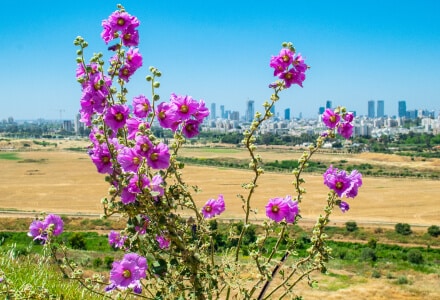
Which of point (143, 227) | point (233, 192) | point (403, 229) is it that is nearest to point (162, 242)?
point (143, 227)

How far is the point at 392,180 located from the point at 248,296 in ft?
196

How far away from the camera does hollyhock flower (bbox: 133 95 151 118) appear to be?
2061 mm

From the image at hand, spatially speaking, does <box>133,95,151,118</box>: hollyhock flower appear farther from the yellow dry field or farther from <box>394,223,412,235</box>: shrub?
the yellow dry field

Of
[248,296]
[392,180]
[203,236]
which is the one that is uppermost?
[203,236]

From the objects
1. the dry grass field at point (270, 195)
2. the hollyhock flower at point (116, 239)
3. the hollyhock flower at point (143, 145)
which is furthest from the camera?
the dry grass field at point (270, 195)

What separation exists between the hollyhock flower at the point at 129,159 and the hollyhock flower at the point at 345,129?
991 mm

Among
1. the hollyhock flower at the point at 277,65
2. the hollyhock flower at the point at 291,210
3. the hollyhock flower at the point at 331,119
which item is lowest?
the hollyhock flower at the point at 291,210

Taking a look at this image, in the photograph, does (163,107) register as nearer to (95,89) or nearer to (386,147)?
(95,89)

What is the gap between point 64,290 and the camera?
383 centimetres

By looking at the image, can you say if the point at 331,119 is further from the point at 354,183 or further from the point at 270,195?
the point at 270,195

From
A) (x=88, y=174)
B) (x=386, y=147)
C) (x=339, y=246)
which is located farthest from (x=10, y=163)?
(x=386, y=147)

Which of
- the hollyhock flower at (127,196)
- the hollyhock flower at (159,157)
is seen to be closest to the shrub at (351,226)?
the hollyhock flower at (127,196)

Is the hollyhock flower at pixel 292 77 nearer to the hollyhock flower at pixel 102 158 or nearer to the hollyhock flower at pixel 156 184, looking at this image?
the hollyhock flower at pixel 156 184

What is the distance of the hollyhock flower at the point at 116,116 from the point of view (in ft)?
6.46
